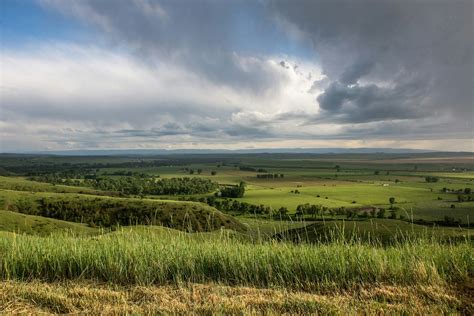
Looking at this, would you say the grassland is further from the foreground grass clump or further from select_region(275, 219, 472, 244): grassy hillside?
select_region(275, 219, 472, 244): grassy hillside

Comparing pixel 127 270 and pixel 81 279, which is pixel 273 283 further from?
pixel 81 279

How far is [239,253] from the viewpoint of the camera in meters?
6.70

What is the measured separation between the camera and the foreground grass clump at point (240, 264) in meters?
5.89

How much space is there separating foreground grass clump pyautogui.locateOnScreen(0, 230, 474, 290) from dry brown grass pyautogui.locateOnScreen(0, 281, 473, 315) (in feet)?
1.20

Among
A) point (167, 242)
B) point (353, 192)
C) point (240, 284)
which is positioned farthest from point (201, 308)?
point (353, 192)

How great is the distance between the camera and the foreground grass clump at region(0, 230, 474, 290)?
5887mm

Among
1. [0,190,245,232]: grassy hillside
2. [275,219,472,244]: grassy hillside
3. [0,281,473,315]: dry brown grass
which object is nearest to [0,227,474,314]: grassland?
[0,281,473,315]: dry brown grass

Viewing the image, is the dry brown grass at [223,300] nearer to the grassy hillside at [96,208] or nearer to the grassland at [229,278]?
the grassland at [229,278]

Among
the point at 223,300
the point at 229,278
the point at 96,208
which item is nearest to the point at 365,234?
the point at 229,278

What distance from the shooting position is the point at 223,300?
16.8ft

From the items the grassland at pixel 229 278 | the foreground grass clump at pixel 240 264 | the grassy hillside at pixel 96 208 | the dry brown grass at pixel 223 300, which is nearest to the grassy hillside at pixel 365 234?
the grassland at pixel 229 278

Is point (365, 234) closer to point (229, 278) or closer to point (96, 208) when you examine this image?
point (229, 278)

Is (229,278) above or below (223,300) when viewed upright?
below

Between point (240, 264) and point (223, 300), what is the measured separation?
133cm
